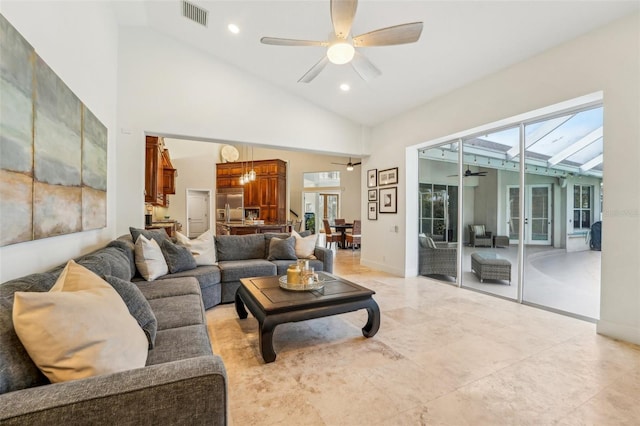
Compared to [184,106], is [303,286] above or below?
below

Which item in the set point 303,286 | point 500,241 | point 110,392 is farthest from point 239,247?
point 500,241

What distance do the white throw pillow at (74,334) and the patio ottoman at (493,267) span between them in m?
4.63

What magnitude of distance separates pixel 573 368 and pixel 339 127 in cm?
495

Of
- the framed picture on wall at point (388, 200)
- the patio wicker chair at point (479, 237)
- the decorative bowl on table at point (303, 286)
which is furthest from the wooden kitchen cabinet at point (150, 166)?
the patio wicker chair at point (479, 237)

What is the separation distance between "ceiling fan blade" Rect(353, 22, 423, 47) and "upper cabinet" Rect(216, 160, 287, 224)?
7120mm

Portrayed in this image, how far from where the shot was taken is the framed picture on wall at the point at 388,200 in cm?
539

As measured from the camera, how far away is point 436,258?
503 cm

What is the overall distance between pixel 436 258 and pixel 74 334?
16.5 feet

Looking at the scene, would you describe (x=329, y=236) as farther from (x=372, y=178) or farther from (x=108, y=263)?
(x=108, y=263)

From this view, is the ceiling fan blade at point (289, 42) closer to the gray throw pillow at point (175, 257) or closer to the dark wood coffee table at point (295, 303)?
the dark wood coffee table at point (295, 303)

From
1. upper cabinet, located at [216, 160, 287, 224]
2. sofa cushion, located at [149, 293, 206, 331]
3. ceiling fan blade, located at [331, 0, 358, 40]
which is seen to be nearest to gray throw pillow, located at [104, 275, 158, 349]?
sofa cushion, located at [149, 293, 206, 331]

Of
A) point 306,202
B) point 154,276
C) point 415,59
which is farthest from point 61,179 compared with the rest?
point 306,202

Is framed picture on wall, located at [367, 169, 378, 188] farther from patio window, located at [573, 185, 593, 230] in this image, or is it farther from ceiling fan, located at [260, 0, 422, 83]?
ceiling fan, located at [260, 0, 422, 83]

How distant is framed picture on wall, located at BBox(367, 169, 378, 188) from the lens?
5952 mm
